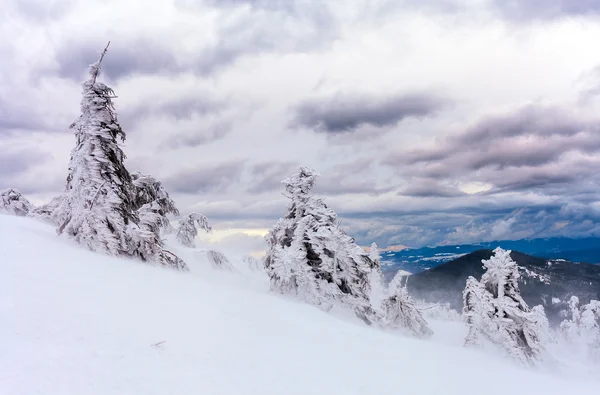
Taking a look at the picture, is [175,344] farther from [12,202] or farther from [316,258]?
[12,202]

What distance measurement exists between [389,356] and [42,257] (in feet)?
37.7

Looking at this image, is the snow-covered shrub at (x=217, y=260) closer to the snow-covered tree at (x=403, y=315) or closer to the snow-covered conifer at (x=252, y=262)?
the snow-covered conifer at (x=252, y=262)

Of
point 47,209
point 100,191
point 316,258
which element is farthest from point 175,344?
point 47,209

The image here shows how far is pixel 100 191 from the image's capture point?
Result: 691 inches

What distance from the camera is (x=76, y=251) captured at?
14.8m

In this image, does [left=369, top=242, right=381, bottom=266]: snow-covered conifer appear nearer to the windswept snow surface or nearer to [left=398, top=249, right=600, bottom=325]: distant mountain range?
the windswept snow surface

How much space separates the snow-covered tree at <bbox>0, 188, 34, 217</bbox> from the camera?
109 feet

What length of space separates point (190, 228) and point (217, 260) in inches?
182

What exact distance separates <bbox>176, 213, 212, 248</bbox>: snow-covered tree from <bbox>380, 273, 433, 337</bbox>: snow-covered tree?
45.3ft

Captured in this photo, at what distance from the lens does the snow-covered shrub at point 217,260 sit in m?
26.1

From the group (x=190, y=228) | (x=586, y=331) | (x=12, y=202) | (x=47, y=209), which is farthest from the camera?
(x=586, y=331)

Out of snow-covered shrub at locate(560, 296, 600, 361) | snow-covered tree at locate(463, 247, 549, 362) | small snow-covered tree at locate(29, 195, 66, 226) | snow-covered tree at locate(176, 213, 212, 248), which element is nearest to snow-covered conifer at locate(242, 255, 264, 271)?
snow-covered tree at locate(176, 213, 212, 248)

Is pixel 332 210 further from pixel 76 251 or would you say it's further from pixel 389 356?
pixel 76 251

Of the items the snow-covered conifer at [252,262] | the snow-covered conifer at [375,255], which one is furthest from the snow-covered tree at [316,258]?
the snow-covered conifer at [252,262]
